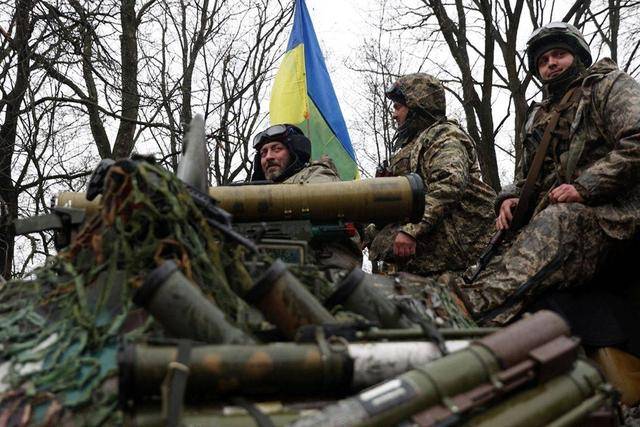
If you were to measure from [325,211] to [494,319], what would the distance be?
118 cm

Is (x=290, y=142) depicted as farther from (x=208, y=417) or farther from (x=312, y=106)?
(x=312, y=106)

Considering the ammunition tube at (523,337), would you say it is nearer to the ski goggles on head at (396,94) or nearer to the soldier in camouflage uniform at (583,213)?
the soldier in camouflage uniform at (583,213)

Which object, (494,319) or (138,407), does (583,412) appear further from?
(494,319)

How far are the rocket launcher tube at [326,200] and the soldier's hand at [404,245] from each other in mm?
1266

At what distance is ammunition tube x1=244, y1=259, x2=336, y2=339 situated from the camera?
7.55 feet

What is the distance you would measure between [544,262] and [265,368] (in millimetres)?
2886

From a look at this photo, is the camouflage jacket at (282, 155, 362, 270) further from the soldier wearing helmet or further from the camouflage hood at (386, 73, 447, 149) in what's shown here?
the camouflage hood at (386, 73, 447, 149)

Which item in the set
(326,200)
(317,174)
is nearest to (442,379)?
(326,200)

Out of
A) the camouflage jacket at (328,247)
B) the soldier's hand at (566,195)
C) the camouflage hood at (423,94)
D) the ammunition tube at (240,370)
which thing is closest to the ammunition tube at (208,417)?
the ammunition tube at (240,370)

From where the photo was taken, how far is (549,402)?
6.46 feet

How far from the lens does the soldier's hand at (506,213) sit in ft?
16.9

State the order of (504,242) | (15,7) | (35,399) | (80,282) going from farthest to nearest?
(15,7), (504,242), (80,282), (35,399)

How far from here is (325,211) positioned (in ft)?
14.4

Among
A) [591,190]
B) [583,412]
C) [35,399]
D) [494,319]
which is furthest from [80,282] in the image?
[591,190]
